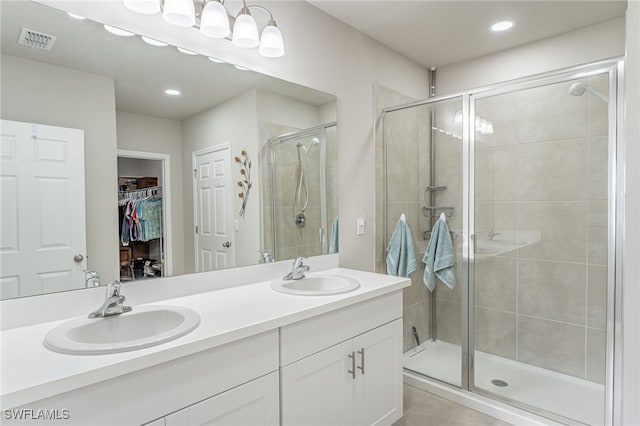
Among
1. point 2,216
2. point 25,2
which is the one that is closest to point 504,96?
point 25,2

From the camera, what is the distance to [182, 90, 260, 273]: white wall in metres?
1.63

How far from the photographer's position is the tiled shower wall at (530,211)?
1.99 m

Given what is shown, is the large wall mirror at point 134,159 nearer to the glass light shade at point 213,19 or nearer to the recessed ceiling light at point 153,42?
the recessed ceiling light at point 153,42

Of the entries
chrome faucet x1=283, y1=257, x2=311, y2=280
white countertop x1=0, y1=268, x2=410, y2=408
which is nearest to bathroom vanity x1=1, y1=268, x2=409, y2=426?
white countertop x1=0, y1=268, x2=410, y2=408

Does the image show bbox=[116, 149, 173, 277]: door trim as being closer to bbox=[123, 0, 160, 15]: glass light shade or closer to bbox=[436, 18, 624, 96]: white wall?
bbox=[123, 0, 160, 15]: glass light shade

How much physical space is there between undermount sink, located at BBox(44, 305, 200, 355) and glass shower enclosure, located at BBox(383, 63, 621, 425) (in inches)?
69.2

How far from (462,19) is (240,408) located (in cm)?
256

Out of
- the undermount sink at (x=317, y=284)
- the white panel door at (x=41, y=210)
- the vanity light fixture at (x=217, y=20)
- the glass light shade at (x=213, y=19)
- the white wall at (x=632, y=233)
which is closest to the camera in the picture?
the white wall at (x=632, y=233)

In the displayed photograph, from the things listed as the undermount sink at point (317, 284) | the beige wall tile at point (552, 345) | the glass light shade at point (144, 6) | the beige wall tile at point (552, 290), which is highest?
the glass light shade at point (144, 6)

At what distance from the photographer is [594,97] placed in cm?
190

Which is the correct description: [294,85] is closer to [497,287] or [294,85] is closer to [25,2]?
[25,2]

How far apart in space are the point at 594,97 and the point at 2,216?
9.02ft

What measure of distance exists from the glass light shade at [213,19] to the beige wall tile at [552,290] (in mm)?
2307

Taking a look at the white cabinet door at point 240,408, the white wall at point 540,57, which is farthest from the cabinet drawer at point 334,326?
the white wall at point 540,57
